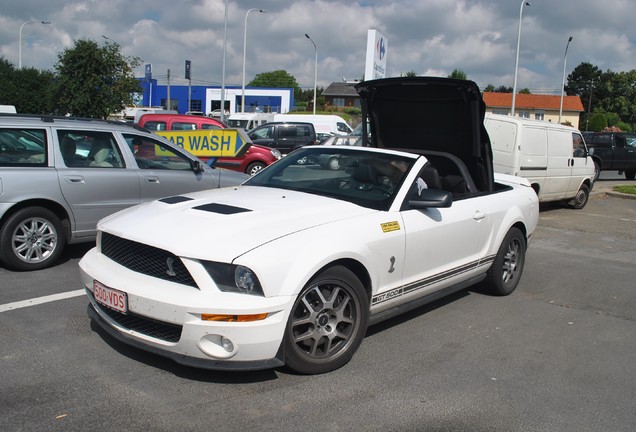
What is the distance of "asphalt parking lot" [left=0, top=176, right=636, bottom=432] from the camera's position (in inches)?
132

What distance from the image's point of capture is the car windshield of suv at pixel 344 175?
477 centimetres

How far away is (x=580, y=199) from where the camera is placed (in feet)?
45.8

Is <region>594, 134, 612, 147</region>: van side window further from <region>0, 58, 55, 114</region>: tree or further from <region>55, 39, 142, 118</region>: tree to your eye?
<region>0, 58, 55, 114</region>: tree

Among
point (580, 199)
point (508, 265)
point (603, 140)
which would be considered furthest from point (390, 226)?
point (603, 140)

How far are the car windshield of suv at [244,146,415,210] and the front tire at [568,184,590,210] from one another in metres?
10.2

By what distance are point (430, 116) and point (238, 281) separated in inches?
148

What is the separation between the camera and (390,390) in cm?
379

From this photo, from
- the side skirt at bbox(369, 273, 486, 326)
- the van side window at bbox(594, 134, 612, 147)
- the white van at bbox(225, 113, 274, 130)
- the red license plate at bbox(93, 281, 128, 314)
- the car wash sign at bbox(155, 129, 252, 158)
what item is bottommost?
the side skirt at bbox(369, 273, 486, 326)

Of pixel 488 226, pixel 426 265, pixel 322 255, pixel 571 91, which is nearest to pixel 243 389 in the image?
pixel 322 255

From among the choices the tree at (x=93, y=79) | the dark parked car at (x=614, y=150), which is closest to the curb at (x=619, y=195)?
the dark parked car at (x=614, y=150)

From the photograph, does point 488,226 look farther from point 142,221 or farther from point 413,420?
point 142,221

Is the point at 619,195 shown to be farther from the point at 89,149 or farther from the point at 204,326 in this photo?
the point at 204,326

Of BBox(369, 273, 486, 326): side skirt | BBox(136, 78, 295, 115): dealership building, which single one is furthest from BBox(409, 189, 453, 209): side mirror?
BBox(136, 78, 295, 115): dealership building

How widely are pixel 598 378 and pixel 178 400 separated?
2871mm
